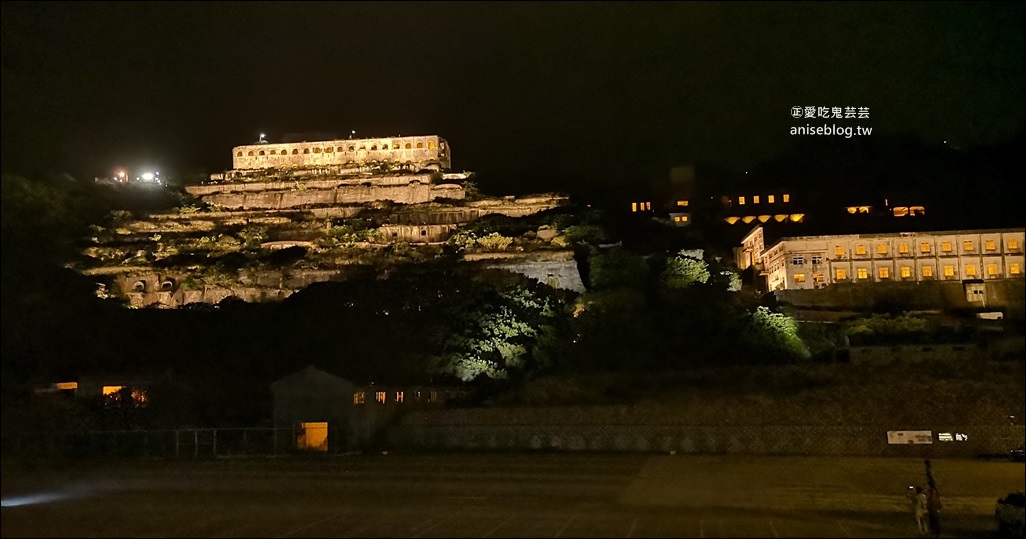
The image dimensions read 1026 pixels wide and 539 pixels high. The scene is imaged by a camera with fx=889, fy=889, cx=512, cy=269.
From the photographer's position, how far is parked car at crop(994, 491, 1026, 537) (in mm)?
16484

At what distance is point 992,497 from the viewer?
2227 centimetres

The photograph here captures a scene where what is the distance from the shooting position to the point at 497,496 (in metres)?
22.3

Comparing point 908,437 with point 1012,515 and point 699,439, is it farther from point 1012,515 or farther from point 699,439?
point 1012,515

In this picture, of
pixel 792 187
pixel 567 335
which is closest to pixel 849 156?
pixel 792 187

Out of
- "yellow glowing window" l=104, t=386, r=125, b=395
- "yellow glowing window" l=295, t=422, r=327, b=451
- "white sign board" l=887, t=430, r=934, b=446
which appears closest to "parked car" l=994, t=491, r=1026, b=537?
"white sign board" l=887, t=430, r=934, b=446

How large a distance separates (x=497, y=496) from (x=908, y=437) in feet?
60.7

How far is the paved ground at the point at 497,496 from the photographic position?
1747cm

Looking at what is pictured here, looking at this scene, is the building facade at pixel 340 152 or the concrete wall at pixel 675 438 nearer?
the concrete wall at pixel 675 438

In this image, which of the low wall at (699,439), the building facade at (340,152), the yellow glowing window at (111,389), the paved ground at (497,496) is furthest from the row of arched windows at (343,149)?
the paved ground at (497,496)

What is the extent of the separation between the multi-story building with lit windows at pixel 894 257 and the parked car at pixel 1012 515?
45.9 metres

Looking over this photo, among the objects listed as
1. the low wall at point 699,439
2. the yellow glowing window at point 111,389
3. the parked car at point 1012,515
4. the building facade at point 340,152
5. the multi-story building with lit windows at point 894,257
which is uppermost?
the building facade at point 340,152

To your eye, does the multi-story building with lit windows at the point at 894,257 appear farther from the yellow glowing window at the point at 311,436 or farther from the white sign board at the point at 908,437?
the yellow glowing window at the point at 311,436

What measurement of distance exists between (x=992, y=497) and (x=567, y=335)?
31420 mm

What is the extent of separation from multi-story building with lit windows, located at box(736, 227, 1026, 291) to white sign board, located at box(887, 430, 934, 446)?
29.5m
